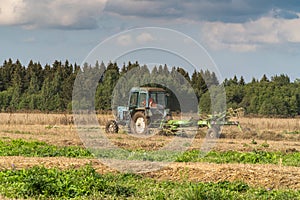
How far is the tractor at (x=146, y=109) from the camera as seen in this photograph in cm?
3253

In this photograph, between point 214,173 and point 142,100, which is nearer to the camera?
point 214,173

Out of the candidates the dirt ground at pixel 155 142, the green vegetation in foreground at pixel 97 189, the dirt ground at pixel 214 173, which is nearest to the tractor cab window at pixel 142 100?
the dirt ground at pixel 155 142

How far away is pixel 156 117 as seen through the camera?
33.1m

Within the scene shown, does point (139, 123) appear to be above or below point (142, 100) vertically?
below

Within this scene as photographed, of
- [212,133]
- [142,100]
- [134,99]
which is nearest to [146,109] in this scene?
[142,100]

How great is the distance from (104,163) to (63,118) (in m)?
30.0

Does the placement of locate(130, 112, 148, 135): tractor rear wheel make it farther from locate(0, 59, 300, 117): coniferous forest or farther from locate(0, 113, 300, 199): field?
locate(0, 59, 300, 117): coniferous forest

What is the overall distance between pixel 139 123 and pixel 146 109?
0.82m

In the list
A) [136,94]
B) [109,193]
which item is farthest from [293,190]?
[136,94]

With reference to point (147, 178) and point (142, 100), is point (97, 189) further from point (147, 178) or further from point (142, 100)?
point (142, 100)

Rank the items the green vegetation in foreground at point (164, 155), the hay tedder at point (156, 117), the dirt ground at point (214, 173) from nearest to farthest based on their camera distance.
→ the dirt ground at point (214, 173) < the green vegetation in foreground at point (164, 155) < the hay tedder at point (156, 117)

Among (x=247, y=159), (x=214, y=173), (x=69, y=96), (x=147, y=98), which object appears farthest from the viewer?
(x=69, y=96)

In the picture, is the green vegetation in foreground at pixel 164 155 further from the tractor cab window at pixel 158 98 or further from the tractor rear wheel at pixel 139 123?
the tractor cab window at pixel 158 98

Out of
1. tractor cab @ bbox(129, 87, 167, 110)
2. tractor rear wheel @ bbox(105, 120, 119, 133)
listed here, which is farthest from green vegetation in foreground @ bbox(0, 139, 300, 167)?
tractor rear wheel @ bbox(105, 120, 119, 133)
